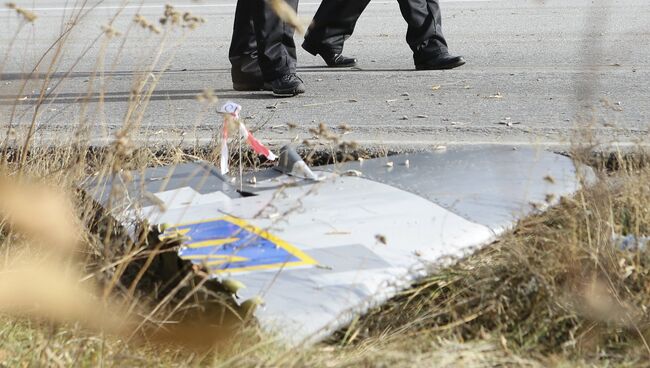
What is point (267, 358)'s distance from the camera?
2.41 m

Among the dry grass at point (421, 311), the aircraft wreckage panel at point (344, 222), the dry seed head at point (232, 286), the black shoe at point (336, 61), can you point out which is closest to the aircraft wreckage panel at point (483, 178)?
the aircraft wreckage panel at point (344, 222)

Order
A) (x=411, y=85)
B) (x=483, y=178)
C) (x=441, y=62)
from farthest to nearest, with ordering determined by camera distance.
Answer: (x=441, y=62)
(x=411, y=85)
(x=483, y=178)

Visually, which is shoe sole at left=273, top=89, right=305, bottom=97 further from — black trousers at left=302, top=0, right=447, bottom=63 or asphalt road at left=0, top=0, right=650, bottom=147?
black trousers at left=302, top=0, right=447, bottom=63

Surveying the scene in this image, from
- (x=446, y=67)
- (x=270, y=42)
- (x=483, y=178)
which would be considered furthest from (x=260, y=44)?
(x=483, y=178)

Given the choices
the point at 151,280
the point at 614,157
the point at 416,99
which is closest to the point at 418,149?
the point at 614,157

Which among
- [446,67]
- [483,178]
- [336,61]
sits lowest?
[336,61]

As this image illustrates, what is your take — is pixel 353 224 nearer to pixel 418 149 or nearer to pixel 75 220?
pixel 75 220

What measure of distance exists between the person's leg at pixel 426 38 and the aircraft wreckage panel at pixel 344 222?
2760 millimetres

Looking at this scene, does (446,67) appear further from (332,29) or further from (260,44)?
(260,44)

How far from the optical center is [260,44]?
19.3ft

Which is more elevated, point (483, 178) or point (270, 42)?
point (483, 178)

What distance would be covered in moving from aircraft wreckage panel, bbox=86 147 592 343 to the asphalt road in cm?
31

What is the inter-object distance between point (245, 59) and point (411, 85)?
939mm

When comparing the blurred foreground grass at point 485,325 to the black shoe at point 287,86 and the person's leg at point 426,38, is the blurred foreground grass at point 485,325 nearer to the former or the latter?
the black shoe at point 287,86
